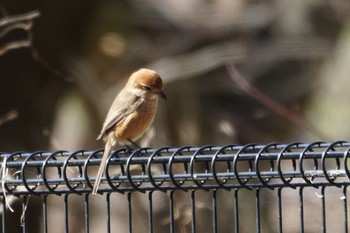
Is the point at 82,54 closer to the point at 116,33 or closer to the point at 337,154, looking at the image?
the point at 116,33

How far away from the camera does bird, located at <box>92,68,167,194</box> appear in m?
6.32

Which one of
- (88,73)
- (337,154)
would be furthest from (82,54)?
(337,154)

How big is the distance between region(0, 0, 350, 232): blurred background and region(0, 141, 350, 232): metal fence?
0.60 metres

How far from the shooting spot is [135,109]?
21.0 feet

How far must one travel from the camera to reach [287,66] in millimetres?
10664

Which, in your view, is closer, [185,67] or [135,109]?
[135,109]

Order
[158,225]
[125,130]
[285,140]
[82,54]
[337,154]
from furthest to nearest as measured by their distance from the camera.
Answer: [285,140]
[82,54]
[158,225]
[125,130]
[337,154]

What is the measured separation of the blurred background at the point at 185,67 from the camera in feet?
27.9

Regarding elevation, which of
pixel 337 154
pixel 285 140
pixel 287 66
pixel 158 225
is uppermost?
pixel 287 66

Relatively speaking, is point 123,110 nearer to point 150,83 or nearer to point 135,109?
point 135,109

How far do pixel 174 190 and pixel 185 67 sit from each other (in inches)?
210

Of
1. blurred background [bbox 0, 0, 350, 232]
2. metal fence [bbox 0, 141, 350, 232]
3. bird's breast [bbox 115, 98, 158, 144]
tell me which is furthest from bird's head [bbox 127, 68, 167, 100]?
blurred background [bbox 0, 0, 350, 232]

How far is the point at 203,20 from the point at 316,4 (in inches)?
47.2

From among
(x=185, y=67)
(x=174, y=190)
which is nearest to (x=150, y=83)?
(x=174, y=190)
